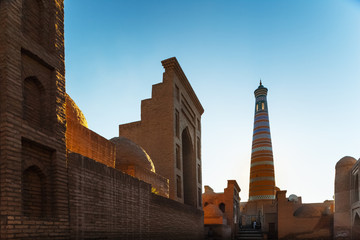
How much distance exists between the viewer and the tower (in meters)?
4.11

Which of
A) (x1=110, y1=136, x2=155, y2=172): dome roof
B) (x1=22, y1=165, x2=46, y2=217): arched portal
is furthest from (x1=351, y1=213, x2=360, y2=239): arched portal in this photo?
(x1=22, y1=165, x2=46, y2=217): arched portal

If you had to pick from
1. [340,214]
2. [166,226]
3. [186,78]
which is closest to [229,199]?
[340,214]

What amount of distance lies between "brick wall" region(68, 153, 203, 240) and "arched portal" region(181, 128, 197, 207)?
20.2 feet

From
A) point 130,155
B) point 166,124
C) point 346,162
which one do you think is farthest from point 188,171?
point 346,162

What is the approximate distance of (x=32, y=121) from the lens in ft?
15.9

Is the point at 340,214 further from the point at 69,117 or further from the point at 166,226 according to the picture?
the point at 69,117

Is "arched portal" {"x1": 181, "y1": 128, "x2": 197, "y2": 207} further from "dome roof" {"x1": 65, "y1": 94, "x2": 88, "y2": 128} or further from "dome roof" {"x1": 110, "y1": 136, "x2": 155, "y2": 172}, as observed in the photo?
"dome roof" {"x1": 65, "y1": 94, "x2": 88, "y2": 128}

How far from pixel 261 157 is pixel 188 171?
21167 mm

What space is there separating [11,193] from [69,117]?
3.04 metres

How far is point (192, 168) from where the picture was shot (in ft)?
54.3

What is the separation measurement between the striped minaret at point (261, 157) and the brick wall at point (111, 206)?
2674 centimetres

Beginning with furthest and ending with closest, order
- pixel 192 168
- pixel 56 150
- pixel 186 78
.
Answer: pixel 192 168
pixel 186 78
pixel 56 150

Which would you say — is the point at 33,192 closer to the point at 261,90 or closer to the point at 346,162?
the point at 346,162

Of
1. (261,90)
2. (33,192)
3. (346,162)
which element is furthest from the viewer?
(261,90)
